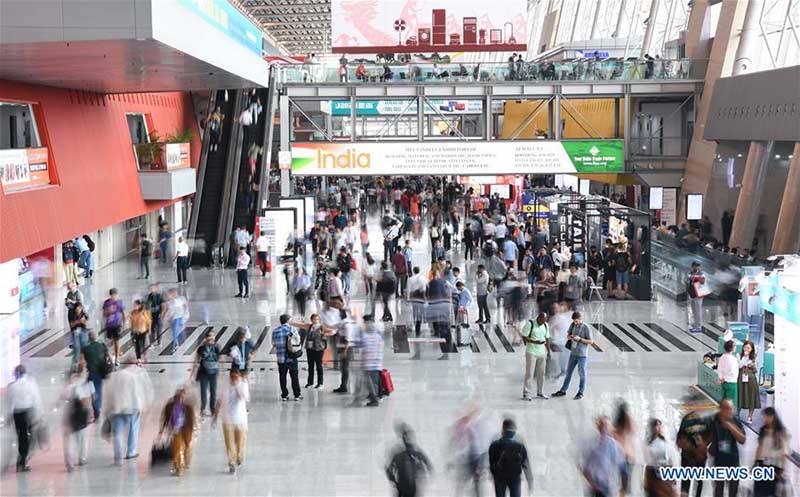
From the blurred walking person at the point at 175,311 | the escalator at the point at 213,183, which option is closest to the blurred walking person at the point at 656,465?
the blurred walking person at the point at 175,311

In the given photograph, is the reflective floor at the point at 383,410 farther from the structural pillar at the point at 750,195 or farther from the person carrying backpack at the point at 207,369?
the structural pillar at the point at 750,195

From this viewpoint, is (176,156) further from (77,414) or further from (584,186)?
(77,414)

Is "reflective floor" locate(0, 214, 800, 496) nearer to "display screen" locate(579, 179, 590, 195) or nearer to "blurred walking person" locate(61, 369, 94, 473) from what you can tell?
"blurred walking person" locate(61, 369, 94, 473)

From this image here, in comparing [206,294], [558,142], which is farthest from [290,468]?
[558,142]

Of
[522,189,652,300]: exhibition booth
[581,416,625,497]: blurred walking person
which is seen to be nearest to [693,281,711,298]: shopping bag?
[522,189,652,300]: exhibition booth

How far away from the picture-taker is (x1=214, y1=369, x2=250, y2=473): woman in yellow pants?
1177 centimetres

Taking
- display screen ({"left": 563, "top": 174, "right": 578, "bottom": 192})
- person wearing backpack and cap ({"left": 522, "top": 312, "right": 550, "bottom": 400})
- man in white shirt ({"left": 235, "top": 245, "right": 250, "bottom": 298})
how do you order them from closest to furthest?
person wearing backpack and cap ({"left": 522, "top": 312, "right": 550, "bottom": 400}), man in white shirt ({"left": 235, "top": 245, "right": 250, "bottom": 298}), display screen ({"left": 563, "top": 174, "right": 578, "bottom": 192})

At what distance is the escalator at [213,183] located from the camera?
108 ft

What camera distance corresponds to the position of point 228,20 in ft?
80.3

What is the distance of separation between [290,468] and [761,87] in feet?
66.9

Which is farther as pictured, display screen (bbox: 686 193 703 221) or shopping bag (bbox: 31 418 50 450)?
display screen (bbox: 686 193 703 221)

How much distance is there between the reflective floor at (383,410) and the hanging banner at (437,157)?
1193 cm

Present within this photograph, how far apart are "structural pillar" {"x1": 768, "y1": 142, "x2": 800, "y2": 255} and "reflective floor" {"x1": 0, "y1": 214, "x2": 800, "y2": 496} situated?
4.34 metres

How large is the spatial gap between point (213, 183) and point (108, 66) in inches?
565
